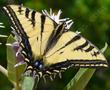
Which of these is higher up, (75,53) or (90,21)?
(75,53)

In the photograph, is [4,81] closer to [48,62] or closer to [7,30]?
[7,30]

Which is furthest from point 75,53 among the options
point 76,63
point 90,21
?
point 90,21

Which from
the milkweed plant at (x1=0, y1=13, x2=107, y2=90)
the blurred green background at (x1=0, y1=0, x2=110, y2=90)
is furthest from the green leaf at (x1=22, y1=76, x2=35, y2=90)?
the blurred green background at (x1=0, y1=0, x2=110, y2=90)

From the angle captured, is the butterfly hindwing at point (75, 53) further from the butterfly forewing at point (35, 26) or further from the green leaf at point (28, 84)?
the green leaf at point (28, 84)

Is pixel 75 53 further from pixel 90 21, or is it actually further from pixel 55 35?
pixel 90 21

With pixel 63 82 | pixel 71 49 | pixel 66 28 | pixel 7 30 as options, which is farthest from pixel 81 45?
pixel 63 82

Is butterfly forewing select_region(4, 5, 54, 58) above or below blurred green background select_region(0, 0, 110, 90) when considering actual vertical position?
above

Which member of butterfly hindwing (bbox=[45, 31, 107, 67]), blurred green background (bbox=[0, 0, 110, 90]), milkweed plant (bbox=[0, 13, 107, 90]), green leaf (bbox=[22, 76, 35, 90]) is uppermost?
butterfly hindwing (bbox=[45, 31, 107, 67])

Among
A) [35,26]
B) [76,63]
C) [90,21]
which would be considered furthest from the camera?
[90,21]

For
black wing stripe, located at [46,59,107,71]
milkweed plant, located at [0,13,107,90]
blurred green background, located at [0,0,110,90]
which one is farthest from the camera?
blurred green background, located at [0,0,110,90]

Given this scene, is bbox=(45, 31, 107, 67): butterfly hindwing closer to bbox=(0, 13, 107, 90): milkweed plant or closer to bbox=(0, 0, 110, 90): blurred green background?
bbox=(0, 13, 107, 90): milkweed plant

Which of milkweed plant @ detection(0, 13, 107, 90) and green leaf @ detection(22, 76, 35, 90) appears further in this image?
green leaf @ detection(22, 76, 35, 90)
